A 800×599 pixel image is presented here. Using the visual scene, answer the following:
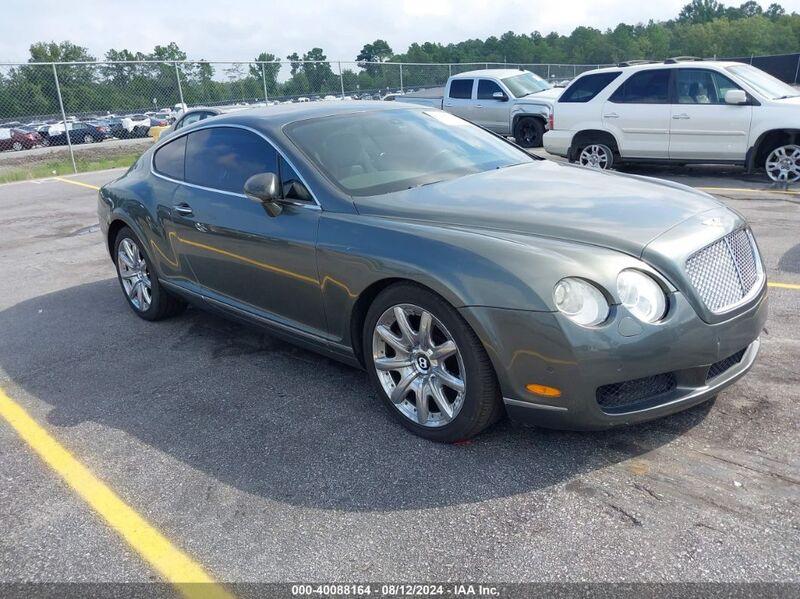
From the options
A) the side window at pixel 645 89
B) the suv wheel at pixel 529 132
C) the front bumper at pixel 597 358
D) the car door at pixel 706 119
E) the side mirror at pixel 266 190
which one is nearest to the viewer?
the front bumper at pixel 597 358

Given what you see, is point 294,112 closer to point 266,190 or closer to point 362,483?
point 266,190

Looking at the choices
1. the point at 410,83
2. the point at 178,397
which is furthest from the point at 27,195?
the point at 410,83

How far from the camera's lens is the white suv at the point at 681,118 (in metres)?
9.55

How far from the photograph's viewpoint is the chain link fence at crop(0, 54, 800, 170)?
18.2 metres

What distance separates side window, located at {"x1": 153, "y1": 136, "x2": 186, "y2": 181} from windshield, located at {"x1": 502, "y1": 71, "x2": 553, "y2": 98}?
12.3m

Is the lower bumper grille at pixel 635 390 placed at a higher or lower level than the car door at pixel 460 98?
lower

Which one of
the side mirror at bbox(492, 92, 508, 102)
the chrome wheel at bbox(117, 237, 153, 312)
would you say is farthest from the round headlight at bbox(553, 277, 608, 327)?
the side mirror at bbox(492, 92, 508, 102)

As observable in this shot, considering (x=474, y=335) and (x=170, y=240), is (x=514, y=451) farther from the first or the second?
(x=170, y=240)

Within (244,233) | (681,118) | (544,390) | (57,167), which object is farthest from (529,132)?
(544,390)

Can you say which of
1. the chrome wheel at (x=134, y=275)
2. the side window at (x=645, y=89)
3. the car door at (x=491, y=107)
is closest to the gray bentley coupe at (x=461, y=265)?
the chrome wheel at (x=134, y=275)

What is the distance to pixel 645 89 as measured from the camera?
34.4 ft

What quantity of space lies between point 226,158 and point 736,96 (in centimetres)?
786

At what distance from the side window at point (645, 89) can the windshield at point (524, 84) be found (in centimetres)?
567

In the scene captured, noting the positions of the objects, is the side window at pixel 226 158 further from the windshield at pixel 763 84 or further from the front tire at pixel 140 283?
the windshield at pixel 763 84
